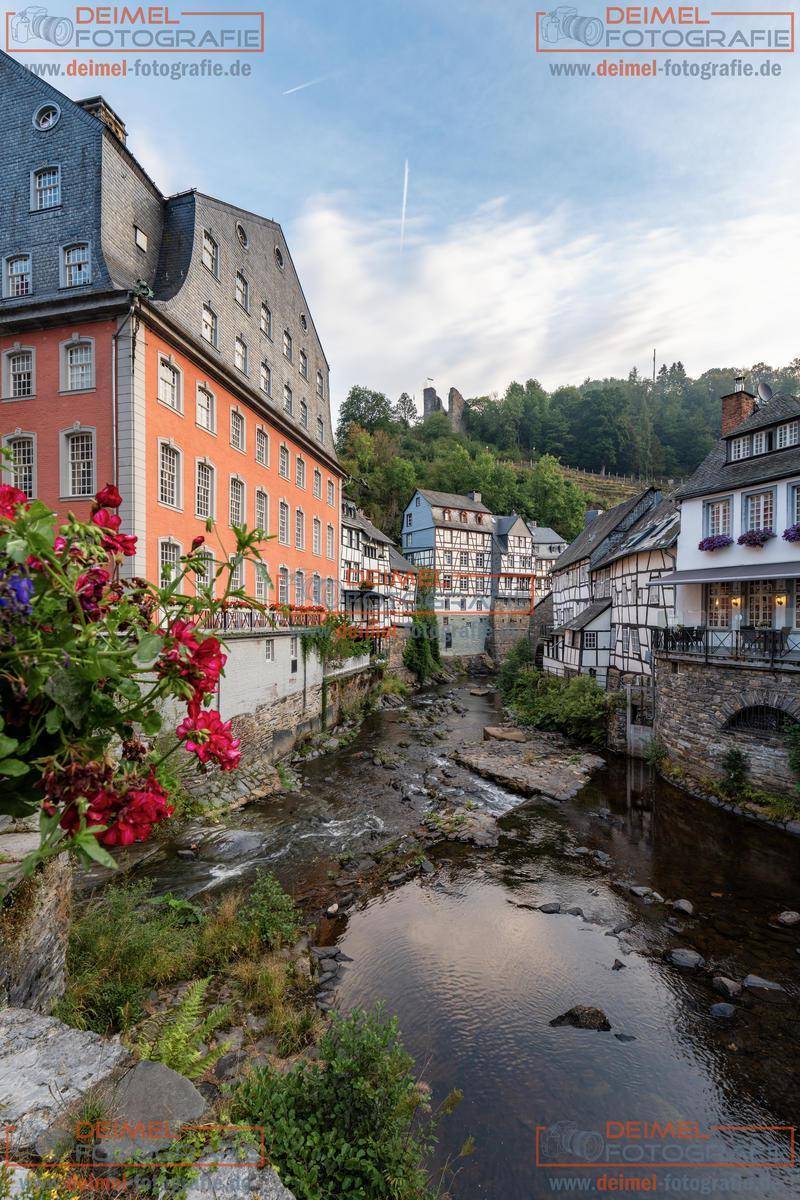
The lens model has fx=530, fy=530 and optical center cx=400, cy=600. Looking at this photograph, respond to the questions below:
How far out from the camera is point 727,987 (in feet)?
26.5

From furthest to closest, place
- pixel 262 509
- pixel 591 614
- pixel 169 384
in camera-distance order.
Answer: pixel 591 614 < pixel 262 509 < pixel 169 384

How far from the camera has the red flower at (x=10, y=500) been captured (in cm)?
158

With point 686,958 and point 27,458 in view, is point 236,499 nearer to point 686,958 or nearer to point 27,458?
point 27,458

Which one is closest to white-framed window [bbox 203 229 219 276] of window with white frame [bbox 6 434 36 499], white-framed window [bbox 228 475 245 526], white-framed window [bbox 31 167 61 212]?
white-framed window [bbox 31 167 61 212]

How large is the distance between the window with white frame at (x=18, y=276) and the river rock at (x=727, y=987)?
74.5ft

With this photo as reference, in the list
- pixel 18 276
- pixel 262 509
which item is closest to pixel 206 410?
pixel 262 509

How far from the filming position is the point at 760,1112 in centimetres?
625

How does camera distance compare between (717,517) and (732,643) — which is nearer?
(732,643)

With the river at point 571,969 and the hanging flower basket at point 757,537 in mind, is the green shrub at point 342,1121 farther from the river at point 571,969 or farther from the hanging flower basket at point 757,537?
the hanging flower basket at point 757,537

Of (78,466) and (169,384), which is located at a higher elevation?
(169,384)

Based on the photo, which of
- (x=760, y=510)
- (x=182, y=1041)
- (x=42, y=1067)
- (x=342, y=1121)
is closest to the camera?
(x=42, y=1067)

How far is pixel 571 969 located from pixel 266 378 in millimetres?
22206

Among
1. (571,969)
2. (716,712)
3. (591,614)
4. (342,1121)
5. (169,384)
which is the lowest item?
(571,969)

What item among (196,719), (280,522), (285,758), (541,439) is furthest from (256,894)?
(541,439)
